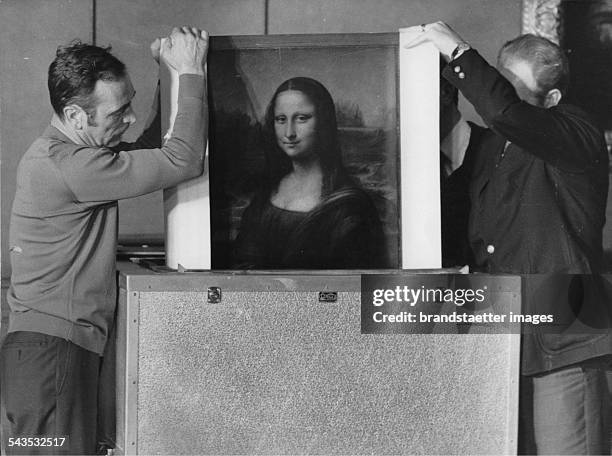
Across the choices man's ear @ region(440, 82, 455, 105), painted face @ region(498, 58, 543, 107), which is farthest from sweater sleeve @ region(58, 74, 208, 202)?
painted face @ region(498, 58, 543, 107)

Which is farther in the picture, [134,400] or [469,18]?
[469,18]

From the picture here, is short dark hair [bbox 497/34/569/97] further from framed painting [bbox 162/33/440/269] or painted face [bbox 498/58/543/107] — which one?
framed painting [bbox 162/33/440/269]

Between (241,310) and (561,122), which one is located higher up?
(561,122)

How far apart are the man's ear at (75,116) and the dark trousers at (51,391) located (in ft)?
1.11

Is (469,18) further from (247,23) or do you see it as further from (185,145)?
(185,145)

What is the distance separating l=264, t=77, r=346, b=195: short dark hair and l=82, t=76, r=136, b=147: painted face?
0.23 meters

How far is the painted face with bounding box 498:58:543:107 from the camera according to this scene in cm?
126

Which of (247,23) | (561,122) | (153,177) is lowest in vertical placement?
(153,177)

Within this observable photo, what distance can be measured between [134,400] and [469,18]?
858 millimetres

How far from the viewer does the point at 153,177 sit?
1.14 m

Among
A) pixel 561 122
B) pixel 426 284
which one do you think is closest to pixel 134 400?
pixel 426 284

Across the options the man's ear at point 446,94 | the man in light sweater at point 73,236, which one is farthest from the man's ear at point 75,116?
the man's ear at point 446,94

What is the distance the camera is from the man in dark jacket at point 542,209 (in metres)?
1.24

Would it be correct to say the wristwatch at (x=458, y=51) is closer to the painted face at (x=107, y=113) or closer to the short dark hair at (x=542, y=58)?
the short dark hair at (x=542, y=58)
